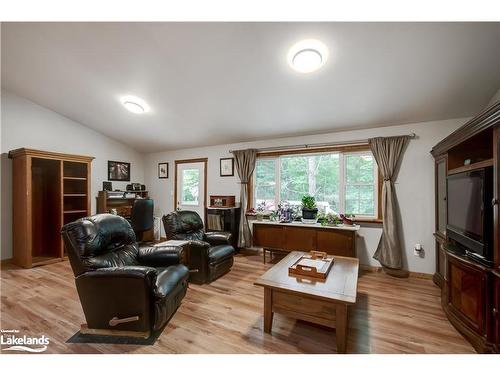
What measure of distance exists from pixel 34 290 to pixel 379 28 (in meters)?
4.66

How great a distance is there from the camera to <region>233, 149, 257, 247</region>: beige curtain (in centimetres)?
430

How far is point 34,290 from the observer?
2.71m

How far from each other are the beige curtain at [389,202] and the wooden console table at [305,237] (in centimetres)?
45

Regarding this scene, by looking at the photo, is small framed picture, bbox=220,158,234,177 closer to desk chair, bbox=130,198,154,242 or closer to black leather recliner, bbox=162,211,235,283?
black leather recliner, bbox=162,211,235,283

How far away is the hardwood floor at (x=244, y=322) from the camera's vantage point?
172cm

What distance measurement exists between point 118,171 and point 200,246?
3.64 meters

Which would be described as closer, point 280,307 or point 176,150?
point 280,307

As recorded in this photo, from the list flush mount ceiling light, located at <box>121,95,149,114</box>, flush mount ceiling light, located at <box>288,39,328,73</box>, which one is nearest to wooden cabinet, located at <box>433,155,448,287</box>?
flush mount ceiling light, located at <box>288,39,328,73</box>

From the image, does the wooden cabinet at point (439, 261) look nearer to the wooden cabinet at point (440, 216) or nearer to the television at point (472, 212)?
the wooden cabinet at point (440, 216)

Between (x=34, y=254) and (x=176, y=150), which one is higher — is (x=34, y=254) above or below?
below

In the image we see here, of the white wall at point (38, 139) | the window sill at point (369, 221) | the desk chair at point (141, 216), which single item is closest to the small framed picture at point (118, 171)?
the white wall at point (38, 139)

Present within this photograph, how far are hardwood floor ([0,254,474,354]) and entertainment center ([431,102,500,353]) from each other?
203mm
